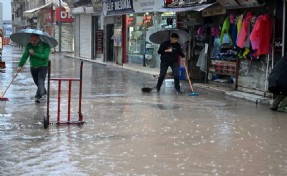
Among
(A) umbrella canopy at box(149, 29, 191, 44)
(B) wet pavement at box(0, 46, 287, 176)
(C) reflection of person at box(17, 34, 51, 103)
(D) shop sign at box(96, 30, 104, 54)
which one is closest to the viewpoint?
(B) wet pavement at box(0, 46, 287, 176)

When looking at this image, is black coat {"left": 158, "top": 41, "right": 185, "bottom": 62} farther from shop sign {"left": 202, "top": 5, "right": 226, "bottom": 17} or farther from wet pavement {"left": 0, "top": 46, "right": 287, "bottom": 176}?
wet pavement {"left": 0, "top": 46, "right": 287, "bottom": 176}

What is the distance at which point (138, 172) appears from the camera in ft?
19.5

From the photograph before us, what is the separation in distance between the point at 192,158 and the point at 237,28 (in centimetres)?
736

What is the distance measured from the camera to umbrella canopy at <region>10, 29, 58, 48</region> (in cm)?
1125

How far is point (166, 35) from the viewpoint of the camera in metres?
14.9

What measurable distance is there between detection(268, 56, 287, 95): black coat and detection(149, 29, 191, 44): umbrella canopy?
4569mm

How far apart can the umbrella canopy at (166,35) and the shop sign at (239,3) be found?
1431 mm

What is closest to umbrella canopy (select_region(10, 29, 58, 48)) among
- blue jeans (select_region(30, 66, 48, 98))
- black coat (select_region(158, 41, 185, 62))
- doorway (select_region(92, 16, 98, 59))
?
blue jeans (select_region(30, 66, 48, 98))

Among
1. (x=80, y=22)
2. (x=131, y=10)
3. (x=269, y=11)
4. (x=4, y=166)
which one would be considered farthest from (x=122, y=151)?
(x=80, y=22)

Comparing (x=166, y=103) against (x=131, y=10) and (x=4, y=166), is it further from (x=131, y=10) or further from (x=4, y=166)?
(x=131, y=10)

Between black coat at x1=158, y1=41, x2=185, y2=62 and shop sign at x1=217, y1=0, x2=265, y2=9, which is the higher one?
shop sign at x1=217, y1=0, x2=265, y2=9

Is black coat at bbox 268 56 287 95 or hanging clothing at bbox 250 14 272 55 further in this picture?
hanging clothing at bbox 250 14 272 55

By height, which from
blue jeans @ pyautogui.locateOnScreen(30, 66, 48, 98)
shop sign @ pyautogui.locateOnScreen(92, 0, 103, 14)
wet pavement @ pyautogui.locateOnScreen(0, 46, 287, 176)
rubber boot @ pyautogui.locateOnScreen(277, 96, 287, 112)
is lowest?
wet pavement @ pyautogui.locateOnScreen(0, 46, 287, 176)

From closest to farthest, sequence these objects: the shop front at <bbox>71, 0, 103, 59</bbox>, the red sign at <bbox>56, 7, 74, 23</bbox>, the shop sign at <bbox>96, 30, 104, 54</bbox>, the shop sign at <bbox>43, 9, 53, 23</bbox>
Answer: the shop sign at <bbox>96, 30, 104, 54</bbox>, the shop front at <bbox>71, 0, 103, 59</bbox>, the red sign at <bbox>56, 7, 74, 23</bbox>, the shop sign at <bbox>43, 9, 53, 23</bbox>
